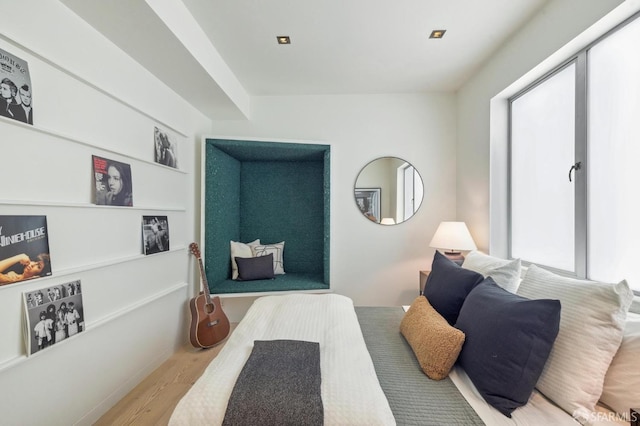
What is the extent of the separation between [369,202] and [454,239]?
3.23ft

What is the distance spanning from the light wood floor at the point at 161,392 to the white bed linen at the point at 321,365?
2.67ft

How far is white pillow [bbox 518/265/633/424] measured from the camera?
889 mm

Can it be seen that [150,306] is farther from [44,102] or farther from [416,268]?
[416,268]

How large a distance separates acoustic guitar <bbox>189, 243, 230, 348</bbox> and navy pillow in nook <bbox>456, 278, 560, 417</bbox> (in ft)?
6.85

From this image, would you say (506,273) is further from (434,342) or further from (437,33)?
(437,33)

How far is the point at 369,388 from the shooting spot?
93cm

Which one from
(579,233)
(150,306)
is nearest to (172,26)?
(150,306)

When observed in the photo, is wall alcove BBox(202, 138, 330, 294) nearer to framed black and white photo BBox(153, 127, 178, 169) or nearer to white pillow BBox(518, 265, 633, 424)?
framed black and white photo BBox(153, 127, 178, 169)

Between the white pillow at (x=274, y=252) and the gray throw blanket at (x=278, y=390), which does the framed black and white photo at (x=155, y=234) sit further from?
the gray throw blanket at (x=278, y=390)

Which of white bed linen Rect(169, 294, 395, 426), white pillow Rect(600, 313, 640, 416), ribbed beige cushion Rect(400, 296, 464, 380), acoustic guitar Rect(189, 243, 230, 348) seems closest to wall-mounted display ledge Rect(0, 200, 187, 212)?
acoustic guitar Rect(189, 243, 230, 348)

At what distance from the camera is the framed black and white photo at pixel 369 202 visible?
3.01 metres

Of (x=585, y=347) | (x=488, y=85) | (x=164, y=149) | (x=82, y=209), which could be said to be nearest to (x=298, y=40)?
(x=164, y=149)

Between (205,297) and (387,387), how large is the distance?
1.89m

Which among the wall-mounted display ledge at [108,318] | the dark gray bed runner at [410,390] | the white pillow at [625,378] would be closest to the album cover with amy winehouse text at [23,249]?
the wall-mounted display ledge at [108,318]
